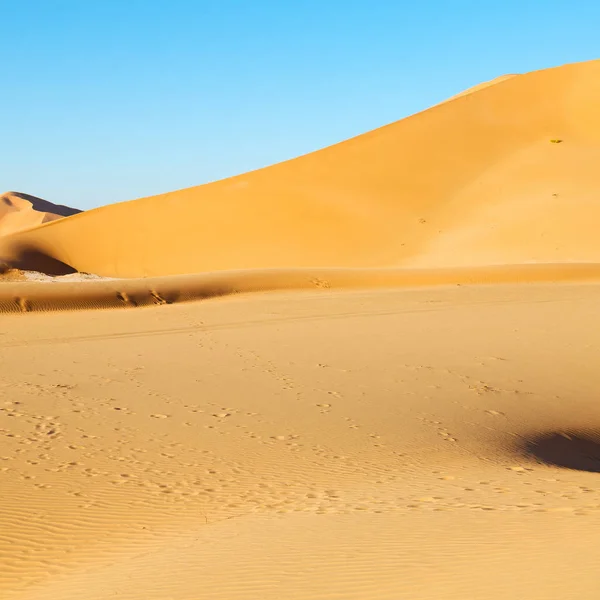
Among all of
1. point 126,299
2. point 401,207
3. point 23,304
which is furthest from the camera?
point 401,207

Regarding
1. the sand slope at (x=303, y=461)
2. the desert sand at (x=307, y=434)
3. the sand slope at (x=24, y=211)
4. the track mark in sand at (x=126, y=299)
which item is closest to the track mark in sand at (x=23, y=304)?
the desert sand at (x=307, y=434)

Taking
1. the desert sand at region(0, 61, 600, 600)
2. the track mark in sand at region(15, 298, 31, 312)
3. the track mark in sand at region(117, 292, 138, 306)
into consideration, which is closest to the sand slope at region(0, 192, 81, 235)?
the track mark in sand at region(117, 292, 138, 306)

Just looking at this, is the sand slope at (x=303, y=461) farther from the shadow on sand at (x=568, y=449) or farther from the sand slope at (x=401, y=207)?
the sand slope at (x=401, y=207)

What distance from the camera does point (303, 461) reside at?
25.9 feet

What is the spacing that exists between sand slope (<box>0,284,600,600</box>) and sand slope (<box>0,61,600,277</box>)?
15694mm

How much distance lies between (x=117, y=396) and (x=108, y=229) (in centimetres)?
2927

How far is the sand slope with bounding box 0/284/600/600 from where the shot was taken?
15.5ft

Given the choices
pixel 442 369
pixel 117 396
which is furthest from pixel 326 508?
pixel 442 369

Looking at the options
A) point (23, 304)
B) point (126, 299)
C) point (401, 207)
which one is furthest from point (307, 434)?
point (401, 207)

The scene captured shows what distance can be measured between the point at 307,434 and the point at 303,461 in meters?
0.93

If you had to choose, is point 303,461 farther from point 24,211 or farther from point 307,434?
point 24,211

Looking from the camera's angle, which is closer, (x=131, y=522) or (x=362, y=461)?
(x=131, y=522)

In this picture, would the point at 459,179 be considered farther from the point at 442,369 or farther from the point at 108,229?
the point at 442,369

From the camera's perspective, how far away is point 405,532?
17.8ft
